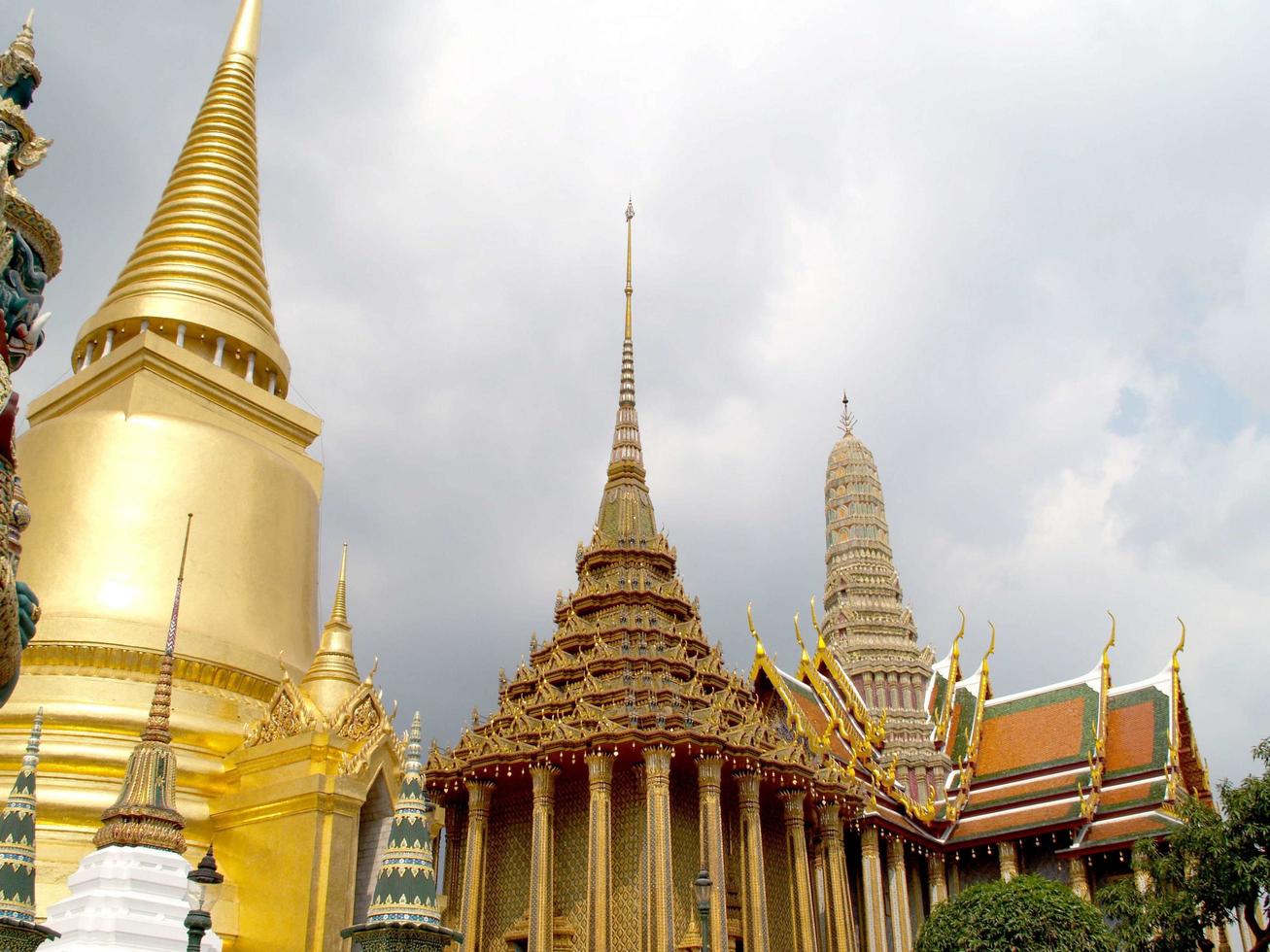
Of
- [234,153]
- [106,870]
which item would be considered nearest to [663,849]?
[106,870]

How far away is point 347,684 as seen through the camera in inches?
565

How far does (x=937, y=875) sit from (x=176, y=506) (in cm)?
1802

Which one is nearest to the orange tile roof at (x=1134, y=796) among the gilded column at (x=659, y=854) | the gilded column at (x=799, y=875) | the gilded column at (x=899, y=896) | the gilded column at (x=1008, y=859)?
the gilded column at (x=1008, y=859)

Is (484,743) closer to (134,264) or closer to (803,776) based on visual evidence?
(803,776)

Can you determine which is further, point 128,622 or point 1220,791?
point 1220,791

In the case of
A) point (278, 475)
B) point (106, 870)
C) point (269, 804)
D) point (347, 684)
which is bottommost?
point (106, 870)

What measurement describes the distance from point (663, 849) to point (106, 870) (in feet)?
32.1

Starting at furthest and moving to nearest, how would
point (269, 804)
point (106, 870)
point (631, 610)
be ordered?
point (631, 610)
point (269, 804)
point (106, 870)

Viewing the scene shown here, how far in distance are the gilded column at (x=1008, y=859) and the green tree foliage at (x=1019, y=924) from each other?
7.95 meters

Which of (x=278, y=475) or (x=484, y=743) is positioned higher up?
(x=278, y=475)

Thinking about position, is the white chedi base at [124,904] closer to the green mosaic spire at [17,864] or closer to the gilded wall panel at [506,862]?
the green mosaic spire at [17,864]

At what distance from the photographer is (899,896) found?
2402 cm

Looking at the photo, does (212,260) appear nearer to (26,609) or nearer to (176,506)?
(176,506)

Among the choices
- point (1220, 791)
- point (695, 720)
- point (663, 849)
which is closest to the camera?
point (1220, 791)
